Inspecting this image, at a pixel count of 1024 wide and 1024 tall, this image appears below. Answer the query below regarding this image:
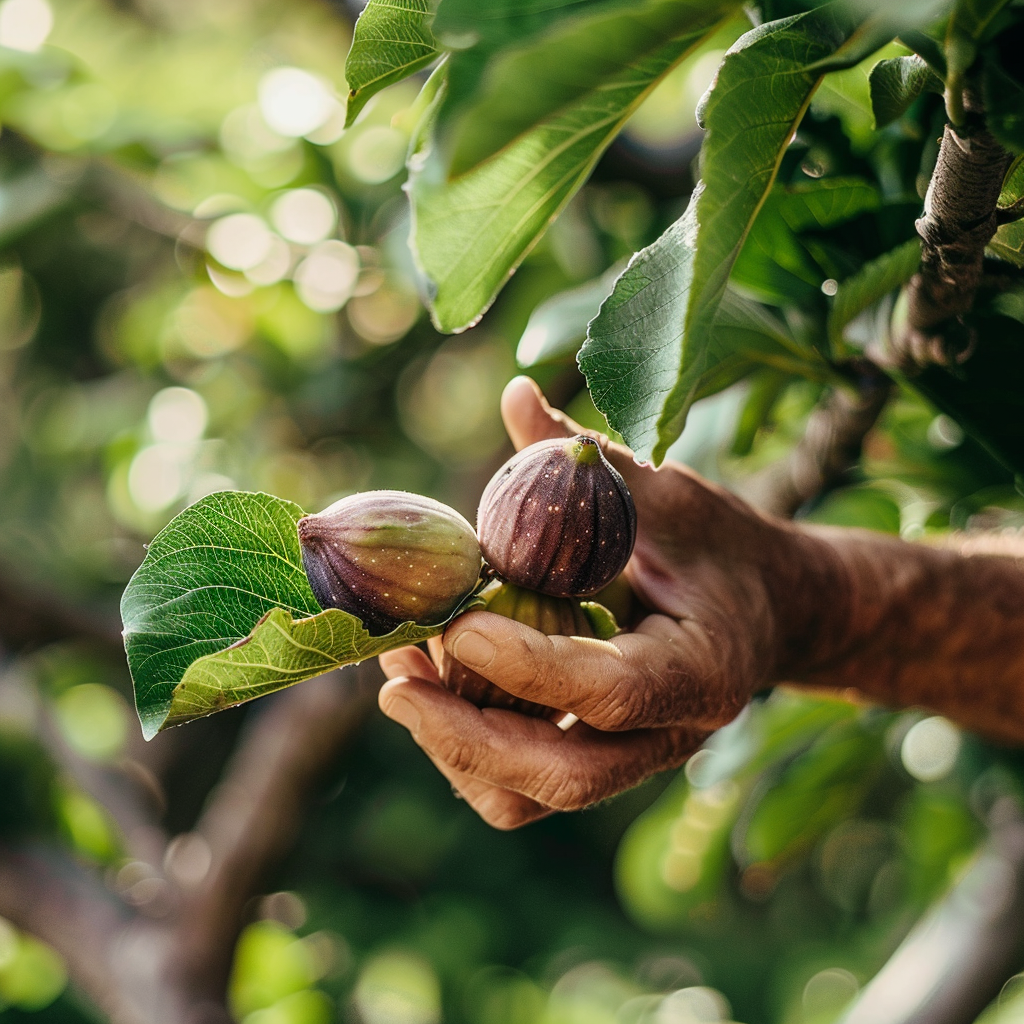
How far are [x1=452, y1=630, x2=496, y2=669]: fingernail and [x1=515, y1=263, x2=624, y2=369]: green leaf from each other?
0.25 m

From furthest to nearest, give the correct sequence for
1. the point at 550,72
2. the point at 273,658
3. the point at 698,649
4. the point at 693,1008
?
the point at 693,1008
the point at 698,649
the point at 273,658
the point at 550,72

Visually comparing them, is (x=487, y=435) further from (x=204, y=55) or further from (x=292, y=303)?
(x=204, y=55)

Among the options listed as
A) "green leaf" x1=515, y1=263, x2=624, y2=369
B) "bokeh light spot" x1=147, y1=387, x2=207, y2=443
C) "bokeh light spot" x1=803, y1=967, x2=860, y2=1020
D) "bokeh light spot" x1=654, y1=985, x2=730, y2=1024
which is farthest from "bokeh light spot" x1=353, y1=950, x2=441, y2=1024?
"green leaf" x1=515, y1=263, x2=624, y2=369

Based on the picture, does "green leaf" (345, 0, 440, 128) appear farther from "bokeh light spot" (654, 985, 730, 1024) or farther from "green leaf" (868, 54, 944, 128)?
"bokeh light spot" (654, 985, 730, 1024)

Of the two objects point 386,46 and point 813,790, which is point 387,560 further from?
point 813,790

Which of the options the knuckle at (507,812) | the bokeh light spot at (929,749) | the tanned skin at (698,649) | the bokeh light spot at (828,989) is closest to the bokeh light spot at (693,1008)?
the bokeh light spot at (828,989)

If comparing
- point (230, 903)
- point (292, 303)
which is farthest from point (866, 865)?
point (292, 303)

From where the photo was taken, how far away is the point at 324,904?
1874mm

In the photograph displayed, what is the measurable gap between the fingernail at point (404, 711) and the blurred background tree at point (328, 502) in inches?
10.4

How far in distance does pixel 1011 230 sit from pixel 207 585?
40cm

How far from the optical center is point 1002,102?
299mm

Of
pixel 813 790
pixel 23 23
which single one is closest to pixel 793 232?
pixel 813 790

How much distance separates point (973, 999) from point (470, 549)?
92 centimetres

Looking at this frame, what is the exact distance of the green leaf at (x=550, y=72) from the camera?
25cm
